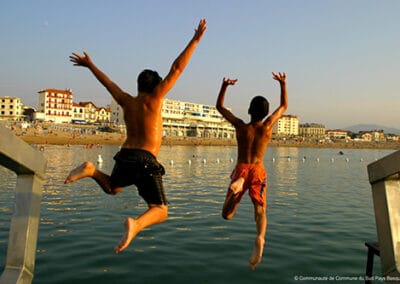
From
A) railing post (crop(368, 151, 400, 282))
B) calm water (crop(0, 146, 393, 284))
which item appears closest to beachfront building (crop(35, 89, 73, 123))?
calm water (crop(0, 146, 393, 284))

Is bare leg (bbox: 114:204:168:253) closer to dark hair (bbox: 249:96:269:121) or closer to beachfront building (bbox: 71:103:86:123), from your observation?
dark hair (bbox: 249:96:269:121)

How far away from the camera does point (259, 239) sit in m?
5.95

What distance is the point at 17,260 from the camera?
16.1 ft

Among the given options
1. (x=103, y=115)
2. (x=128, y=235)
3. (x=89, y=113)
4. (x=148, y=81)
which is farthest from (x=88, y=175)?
(x=103, y=115)

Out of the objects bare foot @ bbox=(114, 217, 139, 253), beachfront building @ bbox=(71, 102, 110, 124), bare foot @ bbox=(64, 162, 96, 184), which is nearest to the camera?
bare foot @ bbox=(114, 217, 139, 253)

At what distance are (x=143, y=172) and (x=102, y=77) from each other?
5.51 feet

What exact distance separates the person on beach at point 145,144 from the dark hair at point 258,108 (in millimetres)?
1663

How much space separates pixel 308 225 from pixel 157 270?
374 inches

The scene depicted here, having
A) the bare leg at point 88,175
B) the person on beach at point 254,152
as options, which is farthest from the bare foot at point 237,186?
the bare leg at point 88,175

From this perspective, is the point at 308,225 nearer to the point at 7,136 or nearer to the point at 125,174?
the point at 125,174

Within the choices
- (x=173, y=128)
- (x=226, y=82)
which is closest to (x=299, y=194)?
(x=226, y=82)

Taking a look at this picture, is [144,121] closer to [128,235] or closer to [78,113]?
[128,235]

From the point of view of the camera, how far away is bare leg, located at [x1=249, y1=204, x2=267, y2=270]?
5836mm

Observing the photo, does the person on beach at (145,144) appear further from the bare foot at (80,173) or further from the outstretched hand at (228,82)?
the outstretched hand at (228,82)
